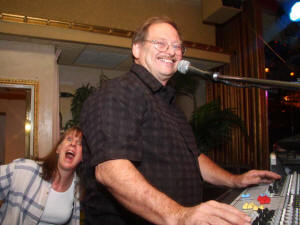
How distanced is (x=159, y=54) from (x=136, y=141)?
0.54 meters

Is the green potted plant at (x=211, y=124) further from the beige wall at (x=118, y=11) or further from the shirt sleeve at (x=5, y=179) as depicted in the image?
the shirt sleeve at (x=5, y=179)

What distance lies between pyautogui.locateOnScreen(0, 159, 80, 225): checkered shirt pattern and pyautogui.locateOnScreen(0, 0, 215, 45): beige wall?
2.86 metres

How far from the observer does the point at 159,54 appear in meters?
1.28

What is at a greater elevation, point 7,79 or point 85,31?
point 85,31

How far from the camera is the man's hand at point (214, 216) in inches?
23.9

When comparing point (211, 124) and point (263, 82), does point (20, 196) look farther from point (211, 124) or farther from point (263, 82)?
point (211, 124)

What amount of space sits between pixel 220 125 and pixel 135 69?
131 inches

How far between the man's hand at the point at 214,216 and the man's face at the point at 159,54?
0.74 m

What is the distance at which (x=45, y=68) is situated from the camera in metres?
4.14

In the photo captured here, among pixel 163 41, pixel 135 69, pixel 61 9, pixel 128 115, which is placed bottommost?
pixel 128 115

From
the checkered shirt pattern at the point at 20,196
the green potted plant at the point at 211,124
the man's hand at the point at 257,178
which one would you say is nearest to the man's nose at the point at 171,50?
the man's hand at the point at 257,178

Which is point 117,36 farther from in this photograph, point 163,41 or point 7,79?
point 163,41

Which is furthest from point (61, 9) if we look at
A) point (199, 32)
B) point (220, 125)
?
point (220, 125)

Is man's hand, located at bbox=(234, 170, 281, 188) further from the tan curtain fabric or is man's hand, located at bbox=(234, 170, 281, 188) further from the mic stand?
the tan curtain fabric
